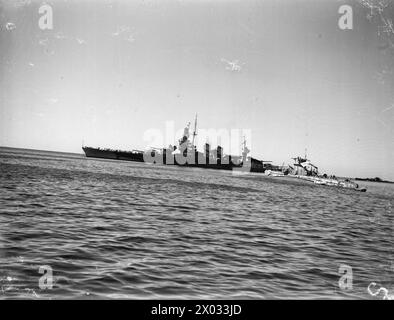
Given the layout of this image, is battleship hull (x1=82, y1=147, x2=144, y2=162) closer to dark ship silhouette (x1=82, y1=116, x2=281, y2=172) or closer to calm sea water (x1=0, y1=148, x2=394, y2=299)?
dark ship silhouette (x1=82, y1=116, x2=281, y2=172)

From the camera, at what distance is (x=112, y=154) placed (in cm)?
13388

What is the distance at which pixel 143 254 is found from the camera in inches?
385

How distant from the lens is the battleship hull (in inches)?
5226

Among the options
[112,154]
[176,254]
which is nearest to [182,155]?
[112,154]

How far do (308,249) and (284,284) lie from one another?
4642 millimetres

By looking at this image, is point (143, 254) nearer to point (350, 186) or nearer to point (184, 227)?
point (184, 227)

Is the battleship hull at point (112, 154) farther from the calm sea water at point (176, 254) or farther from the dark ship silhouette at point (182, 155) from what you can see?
the calm sea water at point (176, 254)

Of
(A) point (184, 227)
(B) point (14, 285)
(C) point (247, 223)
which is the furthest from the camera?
(C) point (247, 223)

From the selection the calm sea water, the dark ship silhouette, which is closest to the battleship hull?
the dark ship silhouette

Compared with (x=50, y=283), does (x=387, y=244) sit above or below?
below

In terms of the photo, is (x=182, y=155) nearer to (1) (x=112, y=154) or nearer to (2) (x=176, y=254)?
(1) (x=112, y=154)

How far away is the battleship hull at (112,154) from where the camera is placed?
133 m

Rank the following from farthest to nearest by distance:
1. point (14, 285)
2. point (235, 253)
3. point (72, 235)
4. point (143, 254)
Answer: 1. point (72, 235)
2. point (235, 253)
3. point (143, 254)
4. point (14, 285)
